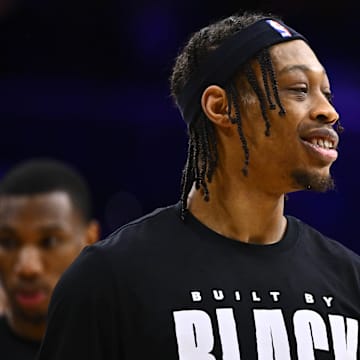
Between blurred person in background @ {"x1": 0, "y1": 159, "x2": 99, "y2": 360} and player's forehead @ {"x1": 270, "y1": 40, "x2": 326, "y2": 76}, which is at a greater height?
player's forehead @ {"x1": 270, "y1": 40, "x2": 326, "y2": 76}

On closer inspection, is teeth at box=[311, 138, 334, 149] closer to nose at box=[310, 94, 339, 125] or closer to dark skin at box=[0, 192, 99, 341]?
nose at box=[310, 94, 339, 125]

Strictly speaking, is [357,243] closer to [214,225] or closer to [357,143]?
[357,143]

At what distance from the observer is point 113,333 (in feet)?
6.73

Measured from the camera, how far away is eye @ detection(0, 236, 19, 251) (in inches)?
138

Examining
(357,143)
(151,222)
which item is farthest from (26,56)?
(151,222)

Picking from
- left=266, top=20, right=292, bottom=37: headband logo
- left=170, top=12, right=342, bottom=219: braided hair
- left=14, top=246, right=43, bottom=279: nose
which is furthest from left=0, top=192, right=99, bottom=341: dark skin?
left=266, top=20, right=292, bottom=37: headband logo

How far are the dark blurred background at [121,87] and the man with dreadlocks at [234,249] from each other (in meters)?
3.76

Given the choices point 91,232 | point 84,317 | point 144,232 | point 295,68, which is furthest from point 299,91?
point 91,232

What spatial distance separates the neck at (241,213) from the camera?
2252 mm

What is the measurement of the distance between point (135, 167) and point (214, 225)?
4192 millimetres

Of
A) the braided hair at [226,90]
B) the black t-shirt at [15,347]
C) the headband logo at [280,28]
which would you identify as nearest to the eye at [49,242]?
the black t-shirt at [15,347]

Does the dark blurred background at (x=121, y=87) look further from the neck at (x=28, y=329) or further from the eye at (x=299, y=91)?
the eye at (x=299, y=91)

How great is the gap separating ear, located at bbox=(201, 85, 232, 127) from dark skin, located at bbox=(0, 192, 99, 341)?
1.35 m

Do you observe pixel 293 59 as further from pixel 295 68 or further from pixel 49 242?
pixel 49 242
